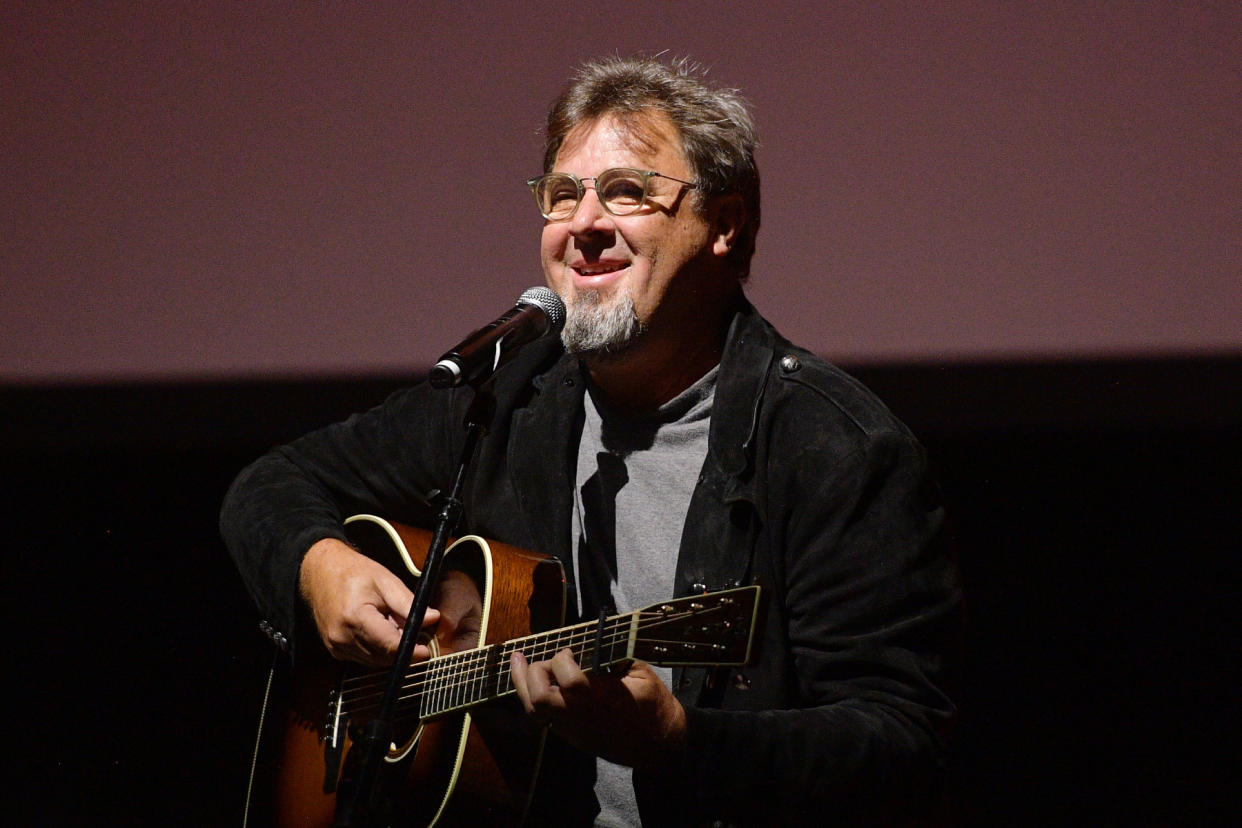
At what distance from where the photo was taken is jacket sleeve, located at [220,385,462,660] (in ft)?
7.16

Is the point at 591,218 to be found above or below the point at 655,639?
above

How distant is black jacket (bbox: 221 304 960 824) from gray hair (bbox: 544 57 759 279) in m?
0.25

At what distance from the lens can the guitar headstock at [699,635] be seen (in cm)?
156

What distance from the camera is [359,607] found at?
1.90 m

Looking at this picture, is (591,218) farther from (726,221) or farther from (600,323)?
(726,221)

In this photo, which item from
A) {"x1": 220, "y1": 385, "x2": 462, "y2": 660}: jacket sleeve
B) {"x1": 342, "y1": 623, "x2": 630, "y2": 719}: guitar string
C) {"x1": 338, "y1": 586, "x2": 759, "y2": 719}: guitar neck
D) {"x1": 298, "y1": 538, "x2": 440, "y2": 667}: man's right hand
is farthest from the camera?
{"x1": 220, "y1": 385, "x2": 462, "y2": 660}: jacket sleeve

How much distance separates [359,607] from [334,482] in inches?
19.4

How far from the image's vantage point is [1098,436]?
2.40m

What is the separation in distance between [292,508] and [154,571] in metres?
0.92

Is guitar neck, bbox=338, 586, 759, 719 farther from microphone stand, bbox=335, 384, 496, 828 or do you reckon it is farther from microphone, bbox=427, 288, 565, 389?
microphone, bbox=427, 288, 565, 389

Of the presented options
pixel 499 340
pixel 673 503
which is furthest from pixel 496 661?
pixel 499 340

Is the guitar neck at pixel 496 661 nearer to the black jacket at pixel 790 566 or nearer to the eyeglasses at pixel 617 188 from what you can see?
the black jacket at pixel 790 566

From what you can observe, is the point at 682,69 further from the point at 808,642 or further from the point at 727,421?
the point at 808,642

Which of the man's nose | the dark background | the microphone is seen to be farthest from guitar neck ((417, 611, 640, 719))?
the dark background
